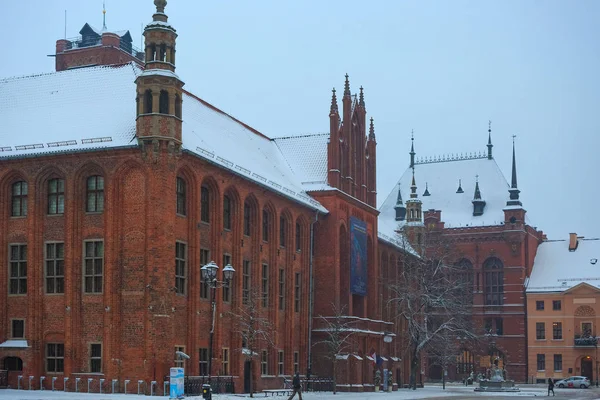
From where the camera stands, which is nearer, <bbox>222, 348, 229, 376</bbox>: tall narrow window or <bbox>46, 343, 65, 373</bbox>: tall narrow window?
<bbox>46, 343, 65, 373</bbox>: tall narrow window

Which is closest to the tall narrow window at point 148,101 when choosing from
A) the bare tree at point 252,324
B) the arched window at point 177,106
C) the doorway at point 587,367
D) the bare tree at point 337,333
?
the arched window at point 177,106

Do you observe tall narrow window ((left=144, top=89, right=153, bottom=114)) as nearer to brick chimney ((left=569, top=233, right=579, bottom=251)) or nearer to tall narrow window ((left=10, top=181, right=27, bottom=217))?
tall narrow window ((left=10, top=181, right=27, bottom=217))

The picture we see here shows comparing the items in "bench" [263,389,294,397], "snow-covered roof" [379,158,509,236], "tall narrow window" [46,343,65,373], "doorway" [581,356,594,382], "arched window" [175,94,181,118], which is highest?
"snow-covered roof" [379,158,509,236]

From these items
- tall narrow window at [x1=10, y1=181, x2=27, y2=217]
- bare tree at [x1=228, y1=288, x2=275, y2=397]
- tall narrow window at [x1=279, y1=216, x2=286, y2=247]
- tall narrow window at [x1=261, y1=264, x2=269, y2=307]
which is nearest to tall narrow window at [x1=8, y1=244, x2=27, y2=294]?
tall narrow window at [x1=10, y1=181, x2=27, y2=217]

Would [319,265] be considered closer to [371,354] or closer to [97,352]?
[371,354]

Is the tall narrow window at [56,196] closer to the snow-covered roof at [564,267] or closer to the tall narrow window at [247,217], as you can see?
the tall narrow window at [247,217]

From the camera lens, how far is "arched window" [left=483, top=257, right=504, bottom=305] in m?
116

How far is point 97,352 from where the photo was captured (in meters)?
47.9

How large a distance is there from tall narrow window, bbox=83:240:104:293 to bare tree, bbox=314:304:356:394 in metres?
20.5

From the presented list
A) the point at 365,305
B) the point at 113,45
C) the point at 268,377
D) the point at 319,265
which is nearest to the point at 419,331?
the point at 365,305

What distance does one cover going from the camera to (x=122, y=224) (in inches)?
1907

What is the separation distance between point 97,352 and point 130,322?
7.58ft

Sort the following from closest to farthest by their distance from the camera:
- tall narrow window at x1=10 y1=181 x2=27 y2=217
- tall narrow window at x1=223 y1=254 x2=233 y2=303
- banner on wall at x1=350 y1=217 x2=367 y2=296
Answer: tall narrow window at x1=10 y1=181 x2=27 y2=217 < tall narrow window at x1=223 y1=254 x2=233 y2=303 < banner on wall at x1=350 y1=217 x2=367 y2=296

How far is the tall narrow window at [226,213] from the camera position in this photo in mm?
56188
